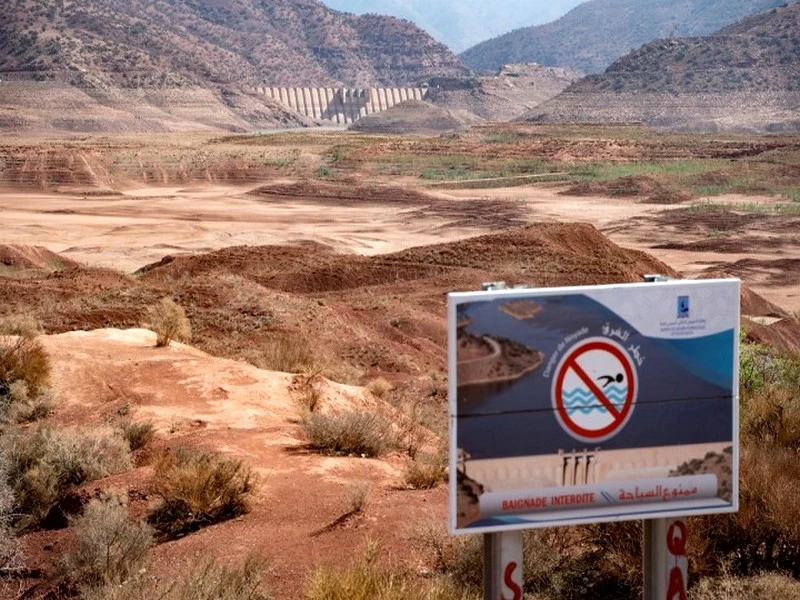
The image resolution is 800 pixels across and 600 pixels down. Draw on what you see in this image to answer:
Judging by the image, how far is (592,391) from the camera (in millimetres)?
5645

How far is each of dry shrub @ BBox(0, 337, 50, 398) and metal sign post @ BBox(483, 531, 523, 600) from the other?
8851 mm

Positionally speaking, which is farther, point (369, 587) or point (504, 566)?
point (369, 587)

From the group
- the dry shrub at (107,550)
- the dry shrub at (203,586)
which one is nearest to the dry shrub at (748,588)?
the dry shrub at (203,586)

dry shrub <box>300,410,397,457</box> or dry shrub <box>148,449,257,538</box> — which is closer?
dry shrub <box>148,449,257,538</box>

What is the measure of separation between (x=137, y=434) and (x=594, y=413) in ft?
22.2

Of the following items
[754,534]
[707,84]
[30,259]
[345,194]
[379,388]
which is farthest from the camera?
[707,84]

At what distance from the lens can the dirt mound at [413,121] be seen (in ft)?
499

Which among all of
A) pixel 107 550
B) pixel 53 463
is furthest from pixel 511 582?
pixel 53 463

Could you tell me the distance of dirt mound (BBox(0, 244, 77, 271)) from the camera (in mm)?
36500

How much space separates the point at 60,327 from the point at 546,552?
1522cm

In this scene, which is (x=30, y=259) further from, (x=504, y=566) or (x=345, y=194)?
(x=504, y=566)

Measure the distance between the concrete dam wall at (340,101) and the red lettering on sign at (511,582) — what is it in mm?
188752

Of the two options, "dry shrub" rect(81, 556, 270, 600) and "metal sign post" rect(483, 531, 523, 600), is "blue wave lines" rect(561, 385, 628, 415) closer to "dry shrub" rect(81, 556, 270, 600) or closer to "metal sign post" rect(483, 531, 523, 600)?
"metal sign post" rect(483, 531, 523, 600)

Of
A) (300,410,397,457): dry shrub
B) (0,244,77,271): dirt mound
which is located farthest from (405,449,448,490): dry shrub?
(0,244,77,271): dirt mound
